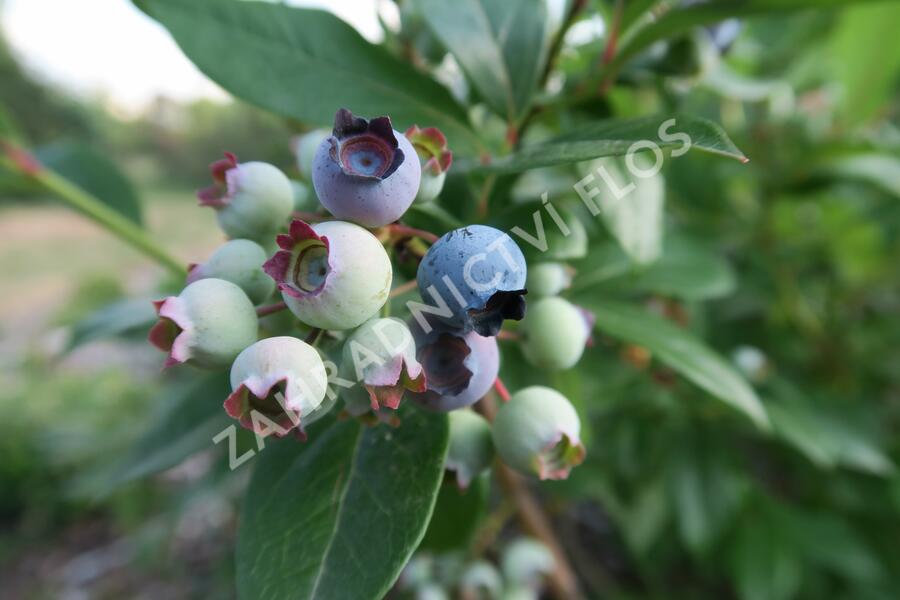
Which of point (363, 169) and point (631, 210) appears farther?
point (631, 210)

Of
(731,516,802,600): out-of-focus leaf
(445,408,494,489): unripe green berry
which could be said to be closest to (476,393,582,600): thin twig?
(731,516,802,600): out-of-focus leaf

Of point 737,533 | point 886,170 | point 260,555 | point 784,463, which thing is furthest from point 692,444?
point 260,555

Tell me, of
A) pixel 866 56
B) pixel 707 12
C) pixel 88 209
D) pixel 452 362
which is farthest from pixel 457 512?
pixel 866 56

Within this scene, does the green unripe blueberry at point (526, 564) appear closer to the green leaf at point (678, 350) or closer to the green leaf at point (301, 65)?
the green leaf at point (678, 350)

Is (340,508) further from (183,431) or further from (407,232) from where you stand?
(183,431)

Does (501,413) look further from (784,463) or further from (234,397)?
(784,463)

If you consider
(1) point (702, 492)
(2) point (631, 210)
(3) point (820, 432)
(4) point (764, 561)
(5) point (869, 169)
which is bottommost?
(4) point (764, 561)
